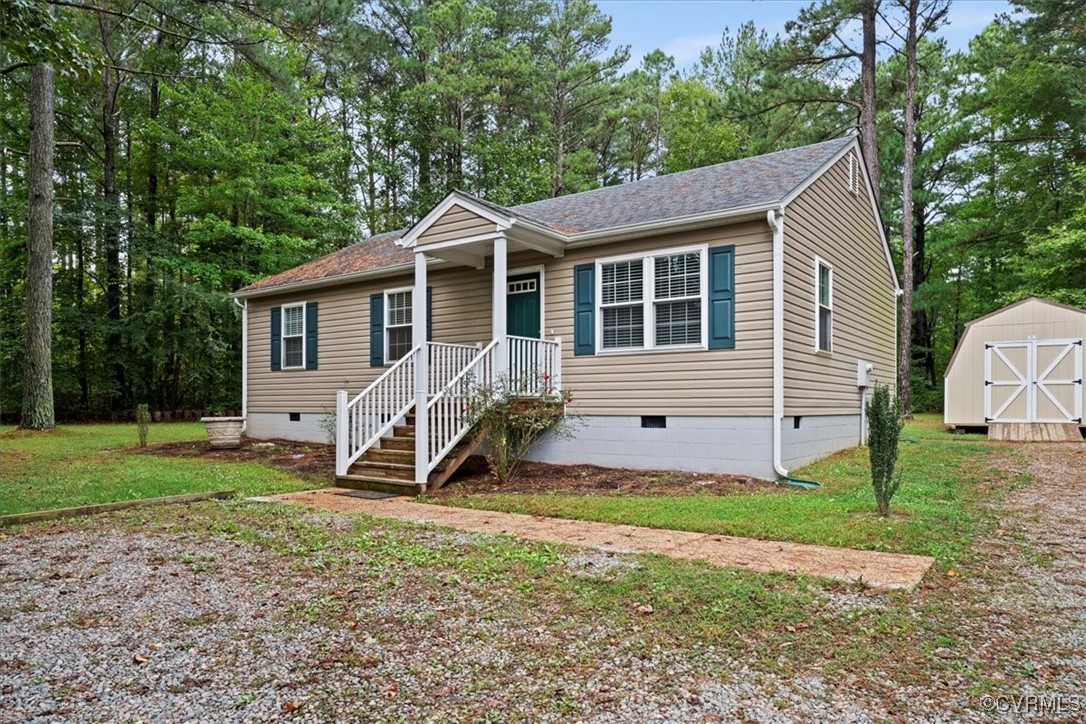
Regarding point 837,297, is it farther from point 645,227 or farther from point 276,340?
point 276,340

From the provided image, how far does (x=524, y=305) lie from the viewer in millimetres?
10133

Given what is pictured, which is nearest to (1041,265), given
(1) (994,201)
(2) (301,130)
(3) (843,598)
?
(1) (994,201)

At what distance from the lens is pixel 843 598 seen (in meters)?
3.62

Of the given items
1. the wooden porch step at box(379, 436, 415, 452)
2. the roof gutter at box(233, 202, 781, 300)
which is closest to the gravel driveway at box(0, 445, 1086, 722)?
the wooden porch step at box(379, 436, 415, 452)

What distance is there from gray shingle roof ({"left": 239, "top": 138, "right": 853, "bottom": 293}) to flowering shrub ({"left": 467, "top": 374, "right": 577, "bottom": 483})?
7.60ft

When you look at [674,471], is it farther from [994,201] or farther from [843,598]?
[994,201]

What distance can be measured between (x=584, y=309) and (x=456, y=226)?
2.10m

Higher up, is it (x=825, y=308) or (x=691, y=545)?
(x=825, y=308)

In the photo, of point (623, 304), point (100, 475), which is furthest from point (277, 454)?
point (623, 304)

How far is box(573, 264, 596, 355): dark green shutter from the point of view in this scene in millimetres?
9336

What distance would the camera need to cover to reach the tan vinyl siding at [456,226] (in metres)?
8.94

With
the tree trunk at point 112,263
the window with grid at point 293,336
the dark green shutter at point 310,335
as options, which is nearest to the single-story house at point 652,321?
the dark green shutter at point 310,335

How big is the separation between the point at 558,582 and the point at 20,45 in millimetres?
7886

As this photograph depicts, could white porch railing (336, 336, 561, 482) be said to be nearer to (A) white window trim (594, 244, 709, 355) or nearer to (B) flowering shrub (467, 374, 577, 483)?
(B) flowering shrub (467, 374, 577, 483)
